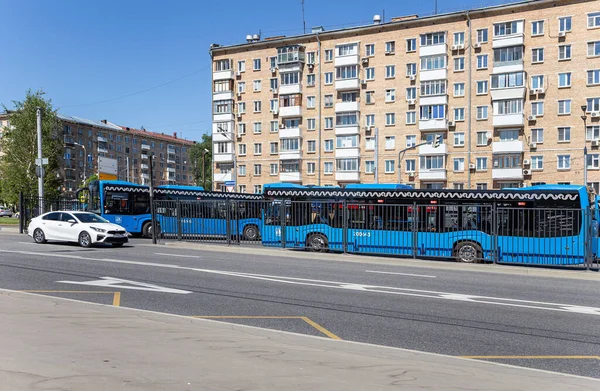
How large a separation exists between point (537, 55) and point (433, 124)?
11.3 meters

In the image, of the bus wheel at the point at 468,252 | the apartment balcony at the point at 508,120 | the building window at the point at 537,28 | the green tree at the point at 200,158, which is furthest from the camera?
the green tree at the point at 200,158

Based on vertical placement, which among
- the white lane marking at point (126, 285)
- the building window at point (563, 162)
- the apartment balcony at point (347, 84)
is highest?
the apartment balcony at point (347, 84)

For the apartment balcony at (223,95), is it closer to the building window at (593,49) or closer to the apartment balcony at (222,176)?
the apartment balcony at (222,176)

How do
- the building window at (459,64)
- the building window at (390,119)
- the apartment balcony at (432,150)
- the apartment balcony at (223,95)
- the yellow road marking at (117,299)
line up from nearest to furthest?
the yellow road marking at (117,299) → the building window at (459,64) → the apartment balcony at (432,150) → the building window at (390,119) → the apartment balcony at (223,95)

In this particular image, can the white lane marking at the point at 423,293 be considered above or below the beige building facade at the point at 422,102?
below

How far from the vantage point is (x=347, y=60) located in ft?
204

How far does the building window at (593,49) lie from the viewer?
51531 millimetres

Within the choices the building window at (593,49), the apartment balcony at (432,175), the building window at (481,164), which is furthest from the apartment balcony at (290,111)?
the building window at (593,49)

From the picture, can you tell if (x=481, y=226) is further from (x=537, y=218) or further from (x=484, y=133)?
(x=484, y=133)

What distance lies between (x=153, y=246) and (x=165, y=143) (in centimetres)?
11068

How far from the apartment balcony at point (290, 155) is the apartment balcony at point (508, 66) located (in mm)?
22376

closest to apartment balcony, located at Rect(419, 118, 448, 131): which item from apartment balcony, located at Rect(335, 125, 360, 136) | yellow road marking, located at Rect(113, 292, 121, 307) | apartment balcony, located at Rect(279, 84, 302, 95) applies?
apartment balcony, located at Rect(335, 125, 360, 136)

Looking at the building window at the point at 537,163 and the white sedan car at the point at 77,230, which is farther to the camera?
the building window at the point at 537,163

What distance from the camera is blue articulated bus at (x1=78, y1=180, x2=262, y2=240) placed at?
24188mm
